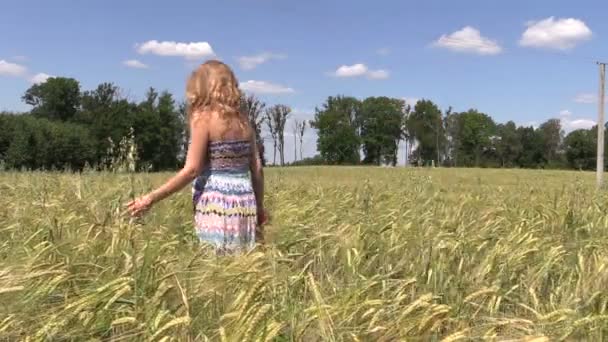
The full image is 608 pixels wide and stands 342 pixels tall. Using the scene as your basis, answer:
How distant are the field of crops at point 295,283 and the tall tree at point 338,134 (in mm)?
110844

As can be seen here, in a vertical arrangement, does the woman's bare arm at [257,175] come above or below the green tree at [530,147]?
below

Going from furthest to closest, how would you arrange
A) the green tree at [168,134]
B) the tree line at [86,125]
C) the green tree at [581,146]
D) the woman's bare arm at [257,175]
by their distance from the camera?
the green tree at [581,146] → the green tree at [168,134] → the tree line at [86,125] → the woman's bare arm at [257,175]

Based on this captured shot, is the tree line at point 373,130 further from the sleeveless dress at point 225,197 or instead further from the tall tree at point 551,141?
the sleeveless dress at point 225,197

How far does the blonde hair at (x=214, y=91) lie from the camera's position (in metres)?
3.82

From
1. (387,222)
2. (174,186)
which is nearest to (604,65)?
(387,222)

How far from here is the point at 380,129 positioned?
120812 mm

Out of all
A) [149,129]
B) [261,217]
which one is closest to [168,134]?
[149,129]

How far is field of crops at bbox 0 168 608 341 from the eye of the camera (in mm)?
2324

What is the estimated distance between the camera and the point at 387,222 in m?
5.11

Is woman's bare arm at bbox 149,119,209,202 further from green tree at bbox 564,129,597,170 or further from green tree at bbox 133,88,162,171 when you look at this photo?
green tree at bbox 564,129,597,170

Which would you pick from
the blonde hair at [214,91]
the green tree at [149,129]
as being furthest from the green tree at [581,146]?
the blonde hair at [214,91]

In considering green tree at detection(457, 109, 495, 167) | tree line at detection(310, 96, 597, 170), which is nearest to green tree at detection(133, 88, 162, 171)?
tree line at detection(310, 96, 597, 170)

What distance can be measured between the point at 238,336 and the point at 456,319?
3.29ft

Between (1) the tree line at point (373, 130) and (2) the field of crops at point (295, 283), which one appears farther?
(1) the tree line at point (373, 130)
